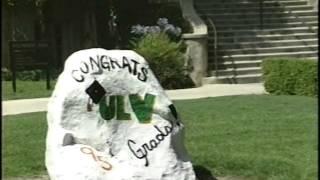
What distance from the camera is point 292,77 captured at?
46.3ft

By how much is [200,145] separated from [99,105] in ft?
7.21

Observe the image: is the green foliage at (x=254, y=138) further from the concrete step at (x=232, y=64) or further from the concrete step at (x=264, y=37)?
the concrete step at (x=264, y=37)

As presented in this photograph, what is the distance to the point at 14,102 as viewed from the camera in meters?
13.4

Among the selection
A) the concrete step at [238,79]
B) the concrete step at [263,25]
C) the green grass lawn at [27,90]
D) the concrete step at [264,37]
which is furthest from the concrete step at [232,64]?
the green grass lawn at [27,90]

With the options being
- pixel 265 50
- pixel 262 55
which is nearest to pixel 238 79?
pixel 262 55

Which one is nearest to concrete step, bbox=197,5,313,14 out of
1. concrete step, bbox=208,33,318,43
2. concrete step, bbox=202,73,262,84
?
concrete step, bbox=208,33,318,43

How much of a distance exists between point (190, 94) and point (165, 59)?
61.1 inches

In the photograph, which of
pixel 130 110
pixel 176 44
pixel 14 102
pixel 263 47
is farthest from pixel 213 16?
pixel 130 110

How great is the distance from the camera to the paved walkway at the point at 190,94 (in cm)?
1238

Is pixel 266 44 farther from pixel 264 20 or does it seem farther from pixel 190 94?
pixel 190 94

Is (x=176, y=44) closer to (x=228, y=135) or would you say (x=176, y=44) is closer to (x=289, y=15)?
(x=289, y=15)

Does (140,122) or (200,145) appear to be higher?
(140,122)

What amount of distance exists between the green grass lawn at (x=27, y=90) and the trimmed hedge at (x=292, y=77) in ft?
13.1

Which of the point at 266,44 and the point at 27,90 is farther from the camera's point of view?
the point at 266,44
